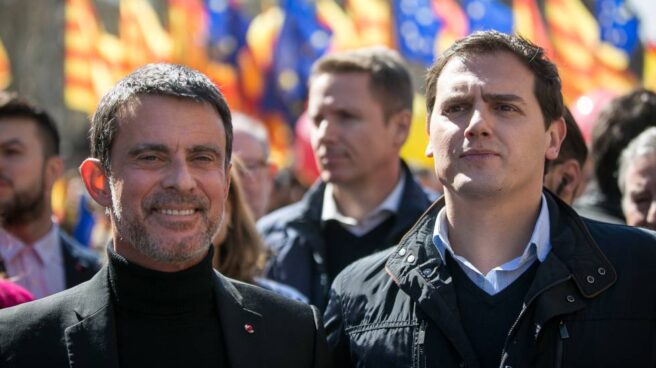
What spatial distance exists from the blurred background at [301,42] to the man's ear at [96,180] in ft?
15.8

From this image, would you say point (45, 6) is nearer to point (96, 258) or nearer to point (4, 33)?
point (4, 33)

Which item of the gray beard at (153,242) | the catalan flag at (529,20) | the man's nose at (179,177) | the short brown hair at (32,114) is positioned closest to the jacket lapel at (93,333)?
the gray beard at (153,242)

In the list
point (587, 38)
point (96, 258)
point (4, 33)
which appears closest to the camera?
point (96, 258)

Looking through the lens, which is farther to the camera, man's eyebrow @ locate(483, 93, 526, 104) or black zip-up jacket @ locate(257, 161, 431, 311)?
black zip-up jacket @ locate(257, 161, 431, 311)

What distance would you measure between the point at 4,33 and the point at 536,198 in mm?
22017

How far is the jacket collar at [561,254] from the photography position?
122 inches

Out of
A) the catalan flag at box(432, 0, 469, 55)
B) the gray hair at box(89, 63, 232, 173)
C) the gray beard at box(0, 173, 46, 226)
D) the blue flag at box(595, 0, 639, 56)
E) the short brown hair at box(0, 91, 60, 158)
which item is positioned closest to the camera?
the gray hair at box(89, 63, 232, 173)

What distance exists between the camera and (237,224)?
4.62 meters

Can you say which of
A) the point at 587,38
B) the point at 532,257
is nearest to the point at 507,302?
the point at 532,257

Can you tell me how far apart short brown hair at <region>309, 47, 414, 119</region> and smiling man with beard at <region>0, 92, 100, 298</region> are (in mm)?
1635

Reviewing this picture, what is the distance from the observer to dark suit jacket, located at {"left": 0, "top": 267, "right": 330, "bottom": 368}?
298cm

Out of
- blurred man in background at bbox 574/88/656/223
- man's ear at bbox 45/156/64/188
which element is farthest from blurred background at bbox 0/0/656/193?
man's ear at bbox 45/156/64/188

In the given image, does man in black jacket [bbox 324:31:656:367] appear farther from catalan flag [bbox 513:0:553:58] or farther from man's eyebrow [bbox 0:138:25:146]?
catalan flag [bbox 513:0:553:58]

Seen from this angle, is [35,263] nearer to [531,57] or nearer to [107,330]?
[107,330]
